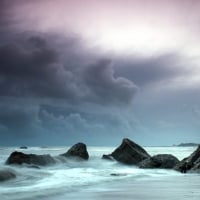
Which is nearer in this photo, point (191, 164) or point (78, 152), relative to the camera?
point (191, 164)

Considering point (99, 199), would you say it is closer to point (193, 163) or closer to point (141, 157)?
point (193, 163)

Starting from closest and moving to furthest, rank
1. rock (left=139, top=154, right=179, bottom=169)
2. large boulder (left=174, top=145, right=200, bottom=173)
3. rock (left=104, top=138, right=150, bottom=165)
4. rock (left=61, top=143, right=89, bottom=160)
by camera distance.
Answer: large boulder (left=174, top=145, right=200, bottom=173), rock (left=139, top=154, right=179, bottom=169), rock (left=104, top=138, right=150, bottom=165), rock (left=61, top=143, right=89, bottom=160)

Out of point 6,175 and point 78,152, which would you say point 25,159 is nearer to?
point 6,175

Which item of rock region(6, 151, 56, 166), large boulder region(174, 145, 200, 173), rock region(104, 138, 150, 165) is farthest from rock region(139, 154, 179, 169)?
rock region(6, 151, 56, 166)

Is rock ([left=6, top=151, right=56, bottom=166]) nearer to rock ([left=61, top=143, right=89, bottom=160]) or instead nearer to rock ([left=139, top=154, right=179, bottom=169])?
rock ([left=61, top=143, right=89, bottom=160])

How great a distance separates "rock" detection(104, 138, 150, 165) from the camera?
1925 inches

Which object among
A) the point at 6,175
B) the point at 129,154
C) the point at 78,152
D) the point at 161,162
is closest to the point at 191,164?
the point at 161,162

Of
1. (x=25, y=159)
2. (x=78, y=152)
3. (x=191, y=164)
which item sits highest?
(x=78, y=152)

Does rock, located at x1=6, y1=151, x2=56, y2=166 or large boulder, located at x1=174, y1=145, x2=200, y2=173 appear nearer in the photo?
large boulder, located at x1=174, y1=145, x2=200, y2=173

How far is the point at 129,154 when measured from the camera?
165ft

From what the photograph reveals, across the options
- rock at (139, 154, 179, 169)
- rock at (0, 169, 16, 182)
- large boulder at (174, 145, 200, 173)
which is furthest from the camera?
rock at (139, 154, 179, 169)

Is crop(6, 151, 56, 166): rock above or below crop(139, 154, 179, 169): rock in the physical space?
above

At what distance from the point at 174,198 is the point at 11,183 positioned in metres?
12.1

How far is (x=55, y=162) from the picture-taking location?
153ft
